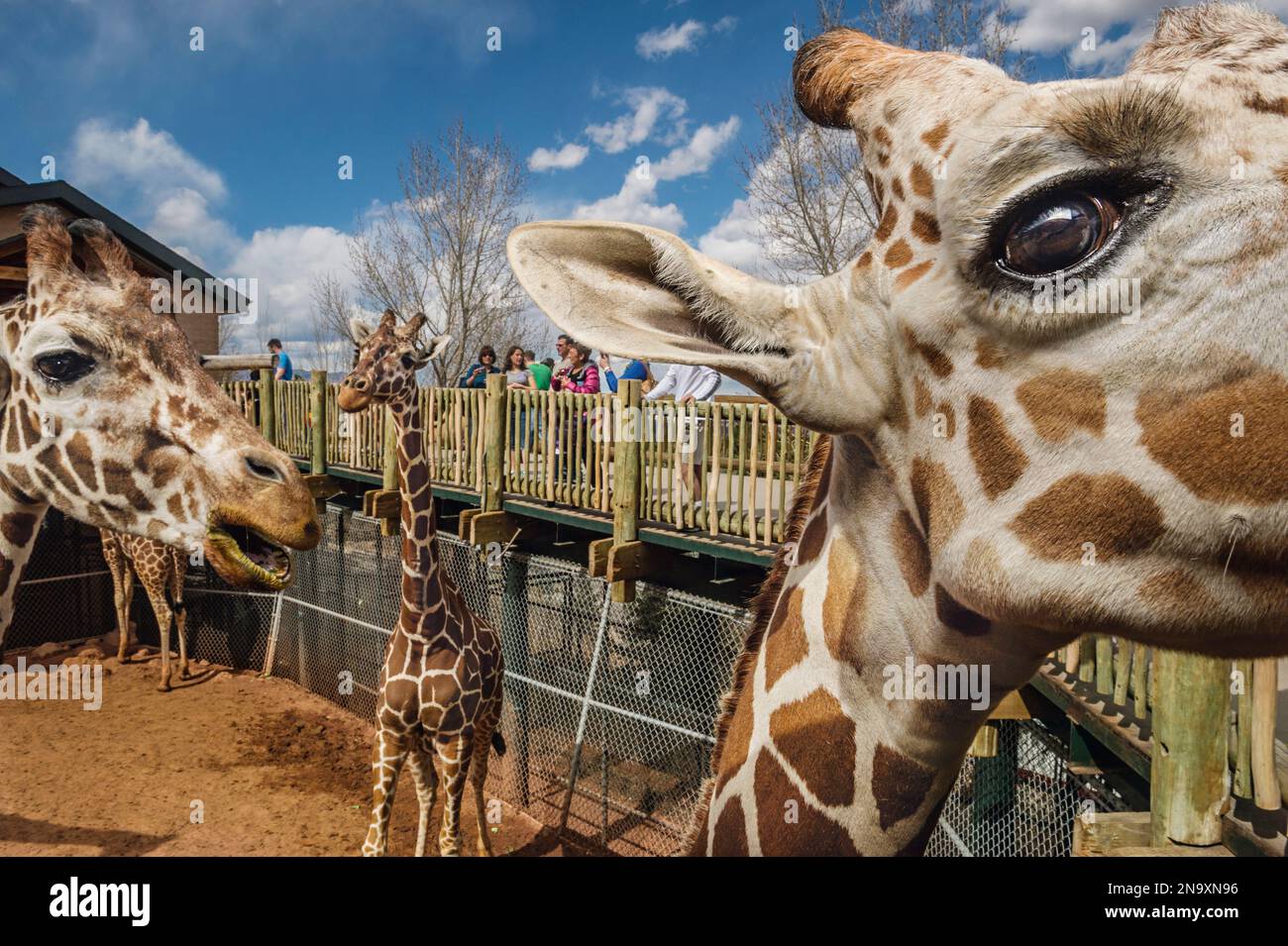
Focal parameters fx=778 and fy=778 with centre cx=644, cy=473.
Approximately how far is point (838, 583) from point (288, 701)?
11.6 meters

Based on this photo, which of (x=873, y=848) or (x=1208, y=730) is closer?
(x=873, y=848)

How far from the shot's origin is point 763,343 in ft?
4.15

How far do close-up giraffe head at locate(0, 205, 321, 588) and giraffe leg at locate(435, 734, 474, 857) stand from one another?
11.2 ft

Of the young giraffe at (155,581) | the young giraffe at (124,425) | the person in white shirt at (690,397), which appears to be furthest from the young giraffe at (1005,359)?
the young giraffe at (155,581)

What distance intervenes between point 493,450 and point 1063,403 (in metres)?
8.06

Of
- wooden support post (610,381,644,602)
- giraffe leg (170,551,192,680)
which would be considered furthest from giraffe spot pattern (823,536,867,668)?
giraffe leg (170,551,192,680)

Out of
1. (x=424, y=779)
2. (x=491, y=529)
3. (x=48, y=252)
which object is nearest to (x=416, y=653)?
(x=424, y=779)

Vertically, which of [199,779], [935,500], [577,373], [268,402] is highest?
[577,373]

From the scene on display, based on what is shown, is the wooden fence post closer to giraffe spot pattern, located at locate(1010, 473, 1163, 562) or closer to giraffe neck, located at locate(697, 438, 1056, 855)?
giraffe neck, located at locate(697, 438, 1056, 855)

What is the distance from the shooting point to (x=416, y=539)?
594cm

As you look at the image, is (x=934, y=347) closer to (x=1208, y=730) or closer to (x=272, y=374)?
(x=1208, y=730)

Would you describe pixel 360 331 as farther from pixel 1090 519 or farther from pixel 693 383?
pixel 1090 519

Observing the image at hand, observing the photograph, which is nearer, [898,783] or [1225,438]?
[1225,438]
